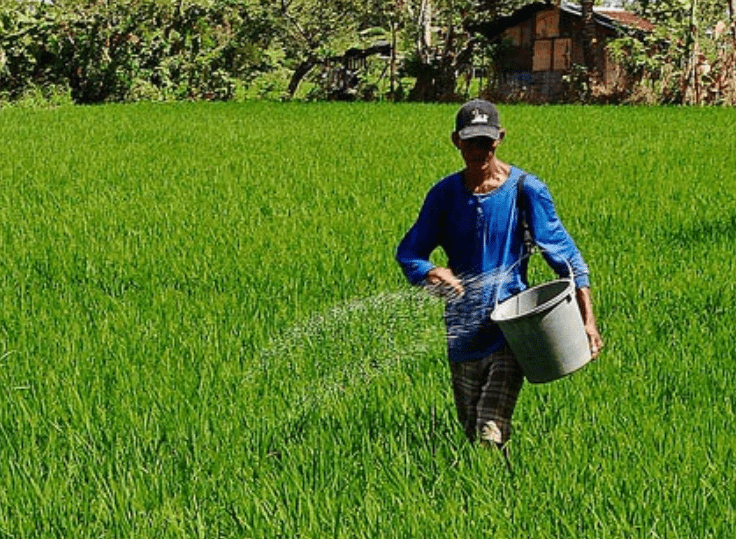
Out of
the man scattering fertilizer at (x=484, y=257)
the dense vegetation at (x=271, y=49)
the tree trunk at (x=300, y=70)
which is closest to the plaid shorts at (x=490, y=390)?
the man scattering fertilizer at (x=484, y=257)

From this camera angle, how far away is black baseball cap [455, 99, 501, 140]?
244 cm

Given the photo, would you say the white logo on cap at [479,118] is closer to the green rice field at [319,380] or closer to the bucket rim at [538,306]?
the bucket rim at [538,306]

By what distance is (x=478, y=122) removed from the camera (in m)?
2.46

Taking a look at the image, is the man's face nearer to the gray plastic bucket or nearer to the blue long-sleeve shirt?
the blue long-sleeve shirt

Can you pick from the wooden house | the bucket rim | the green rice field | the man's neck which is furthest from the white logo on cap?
the wooden house

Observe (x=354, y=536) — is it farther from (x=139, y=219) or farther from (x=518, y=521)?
(x=139, y=219)

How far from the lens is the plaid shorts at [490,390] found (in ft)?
8.58

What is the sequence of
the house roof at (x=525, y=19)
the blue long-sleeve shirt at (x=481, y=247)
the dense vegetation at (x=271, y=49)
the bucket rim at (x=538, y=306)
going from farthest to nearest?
the house roof at (x=525, y=19) < the dense vegetation at (x=271, y=49) < the blue long-sleeve shirt at (x=481, y=247) < the bucket rim at (x=538, y=306)

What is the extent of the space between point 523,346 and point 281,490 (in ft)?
2.17

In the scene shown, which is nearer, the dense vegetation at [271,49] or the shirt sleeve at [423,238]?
the shirt sleeve at [423,238]

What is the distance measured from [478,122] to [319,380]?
1.39 m

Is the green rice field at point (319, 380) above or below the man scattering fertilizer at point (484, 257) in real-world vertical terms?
below

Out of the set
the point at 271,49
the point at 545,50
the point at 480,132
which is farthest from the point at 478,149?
the point at 545,50

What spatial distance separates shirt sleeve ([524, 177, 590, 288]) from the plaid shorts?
218 millimetres
